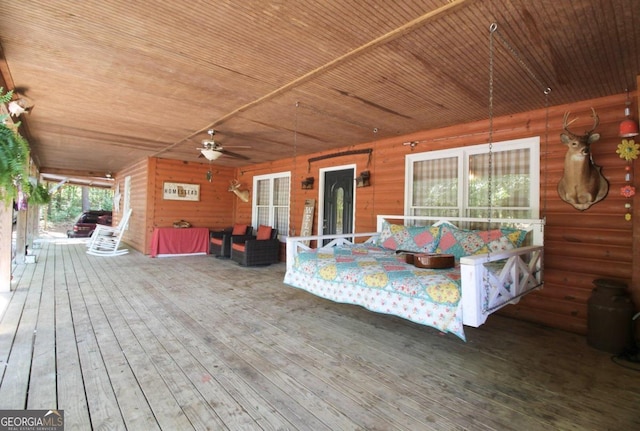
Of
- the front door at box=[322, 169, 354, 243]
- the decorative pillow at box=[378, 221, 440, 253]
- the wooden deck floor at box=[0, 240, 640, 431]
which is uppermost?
the front door at box=[322, 169, 354, 243]

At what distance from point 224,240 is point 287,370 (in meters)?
5.42

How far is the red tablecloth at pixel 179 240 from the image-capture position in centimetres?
759

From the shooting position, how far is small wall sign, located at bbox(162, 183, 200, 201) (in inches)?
318

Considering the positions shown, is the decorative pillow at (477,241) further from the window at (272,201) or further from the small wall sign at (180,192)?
the small wall sign at (180,192)

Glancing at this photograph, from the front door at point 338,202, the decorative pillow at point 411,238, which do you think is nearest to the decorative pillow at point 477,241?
the decorative pillow at point 411,238

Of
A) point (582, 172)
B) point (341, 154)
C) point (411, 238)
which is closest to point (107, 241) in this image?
point (341, 154)

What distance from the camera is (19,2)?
1.99m

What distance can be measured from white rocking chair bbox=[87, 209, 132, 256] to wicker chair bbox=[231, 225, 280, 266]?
305 centimetres

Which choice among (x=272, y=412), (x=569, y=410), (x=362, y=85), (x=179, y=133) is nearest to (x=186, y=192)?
(x=179, y=133)

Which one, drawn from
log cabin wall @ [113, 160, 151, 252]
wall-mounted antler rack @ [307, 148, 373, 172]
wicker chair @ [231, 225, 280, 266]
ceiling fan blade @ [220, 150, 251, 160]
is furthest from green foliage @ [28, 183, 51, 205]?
wall-mounted antler rack @ [307, 148, 373, 172]

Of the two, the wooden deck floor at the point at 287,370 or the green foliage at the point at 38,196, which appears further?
the green foliage at the point at 38,196

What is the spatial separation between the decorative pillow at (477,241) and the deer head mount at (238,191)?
5.92 m

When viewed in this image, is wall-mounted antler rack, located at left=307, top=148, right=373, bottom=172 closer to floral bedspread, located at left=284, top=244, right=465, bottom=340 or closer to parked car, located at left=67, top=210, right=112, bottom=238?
floral bedspread, located at left=284, top=244, right=465, bottom=340

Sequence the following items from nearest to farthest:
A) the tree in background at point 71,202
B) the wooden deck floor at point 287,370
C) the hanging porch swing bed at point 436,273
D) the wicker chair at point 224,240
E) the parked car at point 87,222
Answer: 1. the wooden deck floor at point 287,370
2. the hanging porch swing bed at point 436,273
3. the wicker chair at point 224,240
4. the parked car at point 87,222
5. the tree in background at point 71,202
